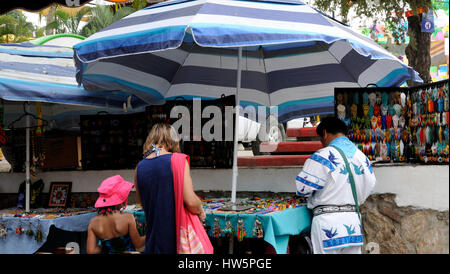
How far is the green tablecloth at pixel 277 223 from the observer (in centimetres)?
355

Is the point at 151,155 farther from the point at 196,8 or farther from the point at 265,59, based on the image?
the point at 265,59

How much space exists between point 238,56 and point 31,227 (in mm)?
2615

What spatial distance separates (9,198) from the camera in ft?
18.9

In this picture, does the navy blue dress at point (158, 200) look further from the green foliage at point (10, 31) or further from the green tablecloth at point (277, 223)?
the green foliage at point (10, 31)

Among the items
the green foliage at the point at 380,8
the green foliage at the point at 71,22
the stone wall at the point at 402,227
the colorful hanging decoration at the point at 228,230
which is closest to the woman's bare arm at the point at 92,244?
the colorful hanging decoration at the point at 228,230

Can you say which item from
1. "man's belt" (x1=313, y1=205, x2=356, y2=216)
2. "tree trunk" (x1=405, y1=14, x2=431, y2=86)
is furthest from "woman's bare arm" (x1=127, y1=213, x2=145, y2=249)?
"tree trunk" (x1=405, y1=14, x2=431, y2=86)

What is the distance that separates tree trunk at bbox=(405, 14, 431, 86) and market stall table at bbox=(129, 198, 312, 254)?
3.99 metres

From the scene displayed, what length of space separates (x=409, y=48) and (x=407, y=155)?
3153 mm

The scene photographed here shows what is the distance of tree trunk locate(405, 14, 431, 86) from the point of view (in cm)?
696

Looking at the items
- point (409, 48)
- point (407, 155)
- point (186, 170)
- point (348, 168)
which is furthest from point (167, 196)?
point (409, 48)

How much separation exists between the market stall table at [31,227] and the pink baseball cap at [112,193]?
1000 millimetres

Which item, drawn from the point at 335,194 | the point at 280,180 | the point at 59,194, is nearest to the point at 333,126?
the point at 335,194

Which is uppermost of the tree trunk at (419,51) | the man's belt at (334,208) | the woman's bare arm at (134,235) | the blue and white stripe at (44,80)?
the tree trunk at (419,51)

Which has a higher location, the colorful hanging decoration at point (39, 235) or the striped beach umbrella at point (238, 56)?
the striped beach umbrella at point (238, 56)
